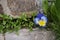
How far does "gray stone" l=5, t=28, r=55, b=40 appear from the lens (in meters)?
2.07

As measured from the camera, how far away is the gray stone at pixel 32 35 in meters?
2.07

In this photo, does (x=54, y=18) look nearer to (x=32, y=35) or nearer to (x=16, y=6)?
(x=32, y=35)

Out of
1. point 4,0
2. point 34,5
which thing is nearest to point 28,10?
point 34,5

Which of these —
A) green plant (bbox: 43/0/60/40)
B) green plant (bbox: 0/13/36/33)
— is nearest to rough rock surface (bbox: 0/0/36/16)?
green plant (bbox: 0/13/36/33)

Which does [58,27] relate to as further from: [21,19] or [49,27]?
[21,19]

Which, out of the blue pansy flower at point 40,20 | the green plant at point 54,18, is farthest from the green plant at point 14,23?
the green plant at point 54,18

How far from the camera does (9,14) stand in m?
2.16

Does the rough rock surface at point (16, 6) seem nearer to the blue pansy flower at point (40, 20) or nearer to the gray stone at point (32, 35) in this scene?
the blue pansy flower at point (40, 20)

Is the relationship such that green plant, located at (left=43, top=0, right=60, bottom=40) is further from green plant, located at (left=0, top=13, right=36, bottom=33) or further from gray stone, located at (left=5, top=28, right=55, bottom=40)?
green plant, located at (left=0, top=13, right=36, bottom=33)

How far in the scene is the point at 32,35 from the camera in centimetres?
210

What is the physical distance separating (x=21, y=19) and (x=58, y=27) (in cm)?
39

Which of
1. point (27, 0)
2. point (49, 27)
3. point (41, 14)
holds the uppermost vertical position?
point (27, 0)

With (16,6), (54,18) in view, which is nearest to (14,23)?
(16,6)

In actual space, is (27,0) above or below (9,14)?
above
